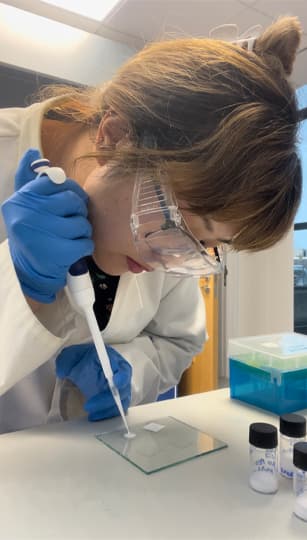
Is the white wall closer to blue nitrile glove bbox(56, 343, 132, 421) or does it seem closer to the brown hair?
the brown hair

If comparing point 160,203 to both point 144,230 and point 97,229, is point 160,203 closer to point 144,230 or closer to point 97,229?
point 144,230

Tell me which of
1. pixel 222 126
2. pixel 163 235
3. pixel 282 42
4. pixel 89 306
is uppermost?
pixel 282 42

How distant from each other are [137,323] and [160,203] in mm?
344

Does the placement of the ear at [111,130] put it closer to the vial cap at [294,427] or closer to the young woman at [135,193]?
the young woman at [135,193]

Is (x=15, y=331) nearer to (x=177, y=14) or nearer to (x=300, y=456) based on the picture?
(x=300, y=456)

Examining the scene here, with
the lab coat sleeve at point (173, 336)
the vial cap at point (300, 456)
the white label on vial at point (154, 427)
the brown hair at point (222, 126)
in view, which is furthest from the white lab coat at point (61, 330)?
the vial cap at point (300, 456)

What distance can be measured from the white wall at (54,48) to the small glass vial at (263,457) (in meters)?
2.08

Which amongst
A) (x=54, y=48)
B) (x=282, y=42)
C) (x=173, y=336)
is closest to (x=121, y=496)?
(x=173, y=336)

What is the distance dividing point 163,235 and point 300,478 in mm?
393

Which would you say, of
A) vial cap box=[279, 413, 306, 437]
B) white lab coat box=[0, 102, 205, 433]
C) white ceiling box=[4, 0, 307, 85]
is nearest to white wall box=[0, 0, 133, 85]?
white ceiling box=[4, 0, 307, 85]

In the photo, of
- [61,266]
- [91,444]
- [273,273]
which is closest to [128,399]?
[91,444]

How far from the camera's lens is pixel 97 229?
2.51ft

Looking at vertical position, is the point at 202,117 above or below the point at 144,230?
above

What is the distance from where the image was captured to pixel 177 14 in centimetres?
225
